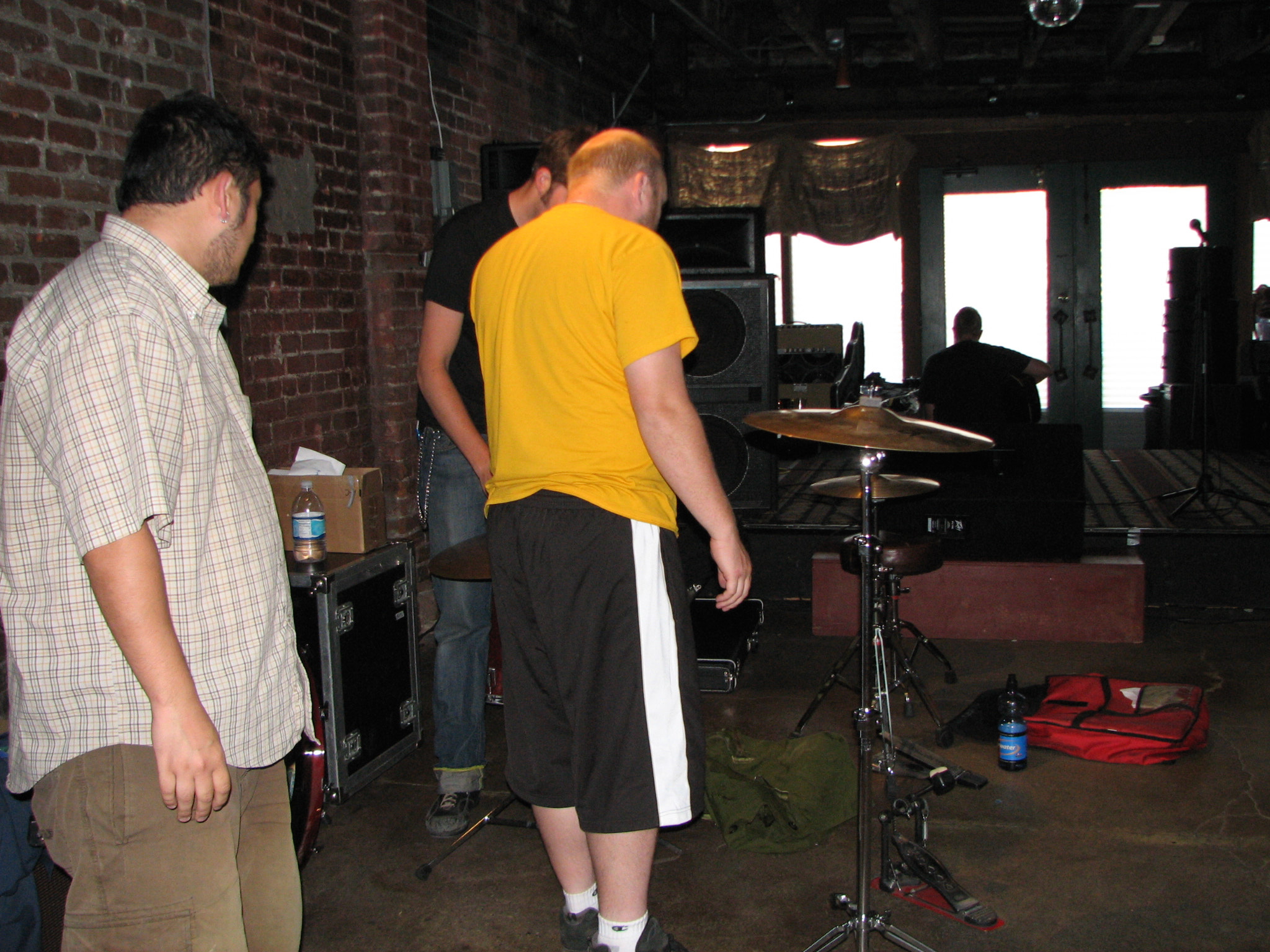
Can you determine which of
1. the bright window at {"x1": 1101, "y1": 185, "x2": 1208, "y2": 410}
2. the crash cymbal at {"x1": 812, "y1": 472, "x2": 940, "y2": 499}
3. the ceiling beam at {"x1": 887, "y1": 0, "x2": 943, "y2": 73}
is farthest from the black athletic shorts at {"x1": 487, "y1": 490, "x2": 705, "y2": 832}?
the bright window at {"x1": 1101, "y1": 185, "x2": 1208, "y2": 410}

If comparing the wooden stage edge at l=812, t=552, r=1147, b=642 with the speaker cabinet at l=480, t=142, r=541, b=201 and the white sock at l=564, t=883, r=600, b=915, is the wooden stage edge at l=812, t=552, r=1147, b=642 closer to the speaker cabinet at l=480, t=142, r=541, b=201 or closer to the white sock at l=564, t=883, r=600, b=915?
the speaker cabinet at l=480, t=142, r=541, b=201

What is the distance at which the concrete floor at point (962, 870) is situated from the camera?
2.31 m

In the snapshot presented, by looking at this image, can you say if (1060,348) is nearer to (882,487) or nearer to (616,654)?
(882,487)

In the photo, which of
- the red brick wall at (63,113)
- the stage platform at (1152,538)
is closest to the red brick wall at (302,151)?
the red brick wall at (63,113)

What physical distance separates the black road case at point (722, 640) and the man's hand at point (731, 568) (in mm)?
1359

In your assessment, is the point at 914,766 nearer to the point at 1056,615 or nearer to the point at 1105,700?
the point at 1105,700

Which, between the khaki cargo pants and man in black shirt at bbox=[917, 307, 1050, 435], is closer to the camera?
the khaki cargo pants

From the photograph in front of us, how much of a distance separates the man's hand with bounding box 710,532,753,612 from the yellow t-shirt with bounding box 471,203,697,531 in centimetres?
11

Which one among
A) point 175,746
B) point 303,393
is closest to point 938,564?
point 303,393

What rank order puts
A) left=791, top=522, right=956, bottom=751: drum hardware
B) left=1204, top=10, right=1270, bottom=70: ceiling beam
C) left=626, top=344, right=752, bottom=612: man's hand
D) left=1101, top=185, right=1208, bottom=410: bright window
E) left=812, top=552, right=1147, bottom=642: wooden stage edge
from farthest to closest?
left=1101, top=185, right=1208, bottom=410: bright window, left=1204, top=10, right=1270, bottom=70: ceiling beam, left=812, top=552, right=1147, bottom=642: wooden stage edge, left=791, top=522, right=956, bottom=751: drum hardware, left=626, top=344, right=752, bottom=612: man's hand

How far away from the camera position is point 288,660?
1464 millimetres

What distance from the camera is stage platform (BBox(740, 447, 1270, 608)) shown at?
15.3ft

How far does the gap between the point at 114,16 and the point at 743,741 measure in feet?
8.88

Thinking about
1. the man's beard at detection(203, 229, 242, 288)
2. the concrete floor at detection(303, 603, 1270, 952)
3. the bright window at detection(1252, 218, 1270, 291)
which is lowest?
the concrete floor at detection(303, 603, 1270, 952)
